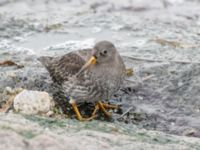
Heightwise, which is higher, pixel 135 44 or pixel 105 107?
pixel 135 44

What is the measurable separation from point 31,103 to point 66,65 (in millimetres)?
1071

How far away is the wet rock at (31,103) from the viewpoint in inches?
205

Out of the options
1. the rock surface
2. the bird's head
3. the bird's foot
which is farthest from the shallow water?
the rock surface

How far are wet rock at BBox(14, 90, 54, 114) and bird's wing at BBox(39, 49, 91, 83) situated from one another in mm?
781

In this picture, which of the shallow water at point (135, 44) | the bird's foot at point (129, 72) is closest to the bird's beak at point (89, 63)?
the shallow water at point (135, 44)

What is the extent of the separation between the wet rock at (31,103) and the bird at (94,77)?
439 millimetres

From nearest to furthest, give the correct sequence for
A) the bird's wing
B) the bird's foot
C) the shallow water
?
the shallow water < the bird's wing < the bird's foot

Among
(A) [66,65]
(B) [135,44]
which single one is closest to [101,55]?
(A) [66,65]

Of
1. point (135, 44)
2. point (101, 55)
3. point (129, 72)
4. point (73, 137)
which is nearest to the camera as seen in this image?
point (73, 137)

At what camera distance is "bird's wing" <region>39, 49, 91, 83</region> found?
6.07m

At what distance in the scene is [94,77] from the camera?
5.86 meters

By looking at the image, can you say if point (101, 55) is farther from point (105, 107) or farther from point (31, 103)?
point (31, 103)

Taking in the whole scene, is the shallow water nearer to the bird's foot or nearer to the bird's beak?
the bird's foot

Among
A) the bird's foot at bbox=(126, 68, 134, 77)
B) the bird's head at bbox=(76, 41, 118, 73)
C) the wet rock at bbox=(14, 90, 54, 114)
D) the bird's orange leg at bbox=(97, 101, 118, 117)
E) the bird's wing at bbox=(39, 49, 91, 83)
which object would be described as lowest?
the bird's orange leg at bbox=(97, 101, 118, 117)
